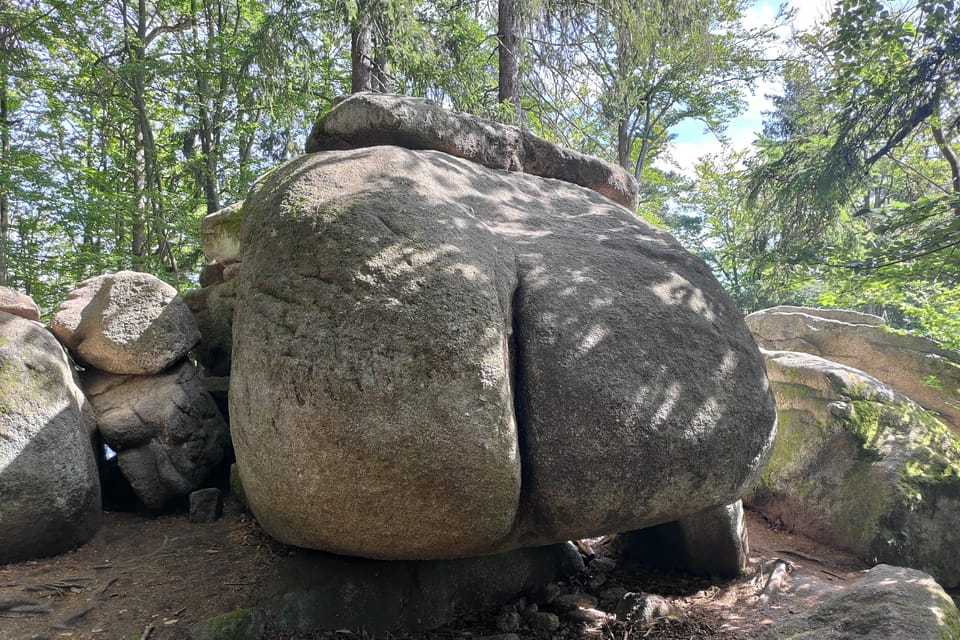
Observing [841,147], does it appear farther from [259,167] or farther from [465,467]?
[259,167]

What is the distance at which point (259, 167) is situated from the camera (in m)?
14.4

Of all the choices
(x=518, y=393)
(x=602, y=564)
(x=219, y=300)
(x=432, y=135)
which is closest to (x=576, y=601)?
(x=602, y=564)

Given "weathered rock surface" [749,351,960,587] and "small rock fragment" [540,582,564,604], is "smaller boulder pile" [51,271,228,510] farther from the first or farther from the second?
"weathered rock surface" [749,351,960,587]

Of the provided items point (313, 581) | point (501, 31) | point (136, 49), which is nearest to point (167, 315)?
point (313, 581)

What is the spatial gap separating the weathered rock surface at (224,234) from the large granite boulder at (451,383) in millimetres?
2943

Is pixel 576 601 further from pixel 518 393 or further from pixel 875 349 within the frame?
pixel 875 349

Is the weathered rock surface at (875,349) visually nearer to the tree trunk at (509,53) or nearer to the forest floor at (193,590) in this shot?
the forest floor at (193,590)

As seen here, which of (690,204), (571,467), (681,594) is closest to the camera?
(571,467)

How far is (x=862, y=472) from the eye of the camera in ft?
18.4

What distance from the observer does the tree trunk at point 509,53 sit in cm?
891

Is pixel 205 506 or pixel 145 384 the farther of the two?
pixel 145 384

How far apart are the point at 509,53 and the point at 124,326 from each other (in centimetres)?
714

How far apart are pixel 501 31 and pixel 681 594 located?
8.55 meters

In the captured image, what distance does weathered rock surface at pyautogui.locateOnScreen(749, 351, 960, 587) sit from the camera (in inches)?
202
